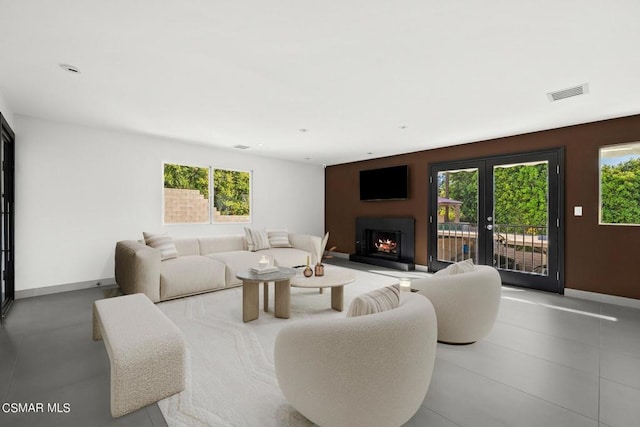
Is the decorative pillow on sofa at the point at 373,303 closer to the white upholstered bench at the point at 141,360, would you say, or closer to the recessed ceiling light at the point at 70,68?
the white upholstered bench at the point at 141,360

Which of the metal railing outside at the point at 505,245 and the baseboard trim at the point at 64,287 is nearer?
the baseboard trim at the point at 64,287

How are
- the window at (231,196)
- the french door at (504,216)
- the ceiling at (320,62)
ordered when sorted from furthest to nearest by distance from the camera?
the window at (231,196), the french door at (504,216), the ceiling at (320,62)

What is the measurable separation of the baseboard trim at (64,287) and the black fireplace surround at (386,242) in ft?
16.0

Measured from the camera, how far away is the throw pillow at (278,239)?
5.88 meters

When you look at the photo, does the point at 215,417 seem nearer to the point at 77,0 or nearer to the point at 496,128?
the point at 77,0

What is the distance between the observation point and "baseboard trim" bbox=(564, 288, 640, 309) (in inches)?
149

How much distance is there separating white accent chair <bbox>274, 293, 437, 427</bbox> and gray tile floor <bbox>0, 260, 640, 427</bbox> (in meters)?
0.46

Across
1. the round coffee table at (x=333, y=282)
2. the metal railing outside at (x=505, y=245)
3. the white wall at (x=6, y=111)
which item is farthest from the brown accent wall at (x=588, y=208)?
the white wall at (x=6, y=111)

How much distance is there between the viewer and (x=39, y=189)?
4.06 m

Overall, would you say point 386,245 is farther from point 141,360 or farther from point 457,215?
point 141,360

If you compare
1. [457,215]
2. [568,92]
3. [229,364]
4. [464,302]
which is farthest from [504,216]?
[229,364]

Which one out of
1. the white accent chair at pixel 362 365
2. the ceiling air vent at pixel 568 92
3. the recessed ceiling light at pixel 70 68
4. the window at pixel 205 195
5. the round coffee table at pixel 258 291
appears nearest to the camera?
the white accent chair at pixel 362 365

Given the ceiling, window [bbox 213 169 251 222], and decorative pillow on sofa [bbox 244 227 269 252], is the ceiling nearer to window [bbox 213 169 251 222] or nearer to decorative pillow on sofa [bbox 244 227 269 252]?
window [bbox 213 169 251 222]

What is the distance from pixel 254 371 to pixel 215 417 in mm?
507
